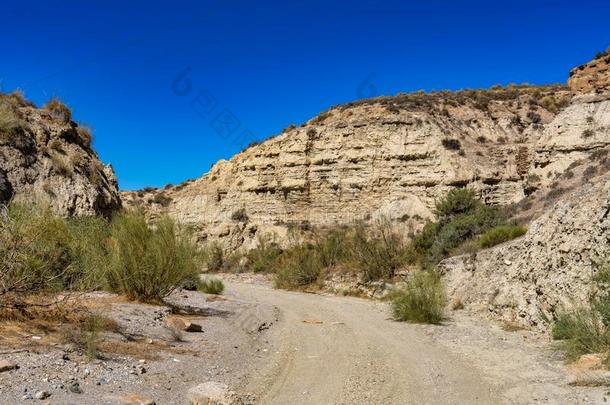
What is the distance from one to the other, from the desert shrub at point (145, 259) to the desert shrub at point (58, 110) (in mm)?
7563

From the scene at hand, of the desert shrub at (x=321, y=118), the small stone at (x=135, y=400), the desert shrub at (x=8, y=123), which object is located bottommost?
the small stone at (x=135, y=400)

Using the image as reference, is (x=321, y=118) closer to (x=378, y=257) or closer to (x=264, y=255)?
(x=264, y=255)

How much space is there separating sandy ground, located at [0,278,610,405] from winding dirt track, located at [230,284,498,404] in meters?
0.01

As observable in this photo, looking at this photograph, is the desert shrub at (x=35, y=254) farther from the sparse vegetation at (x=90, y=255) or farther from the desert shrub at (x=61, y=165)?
the desert shrub at (x=61, y=165)

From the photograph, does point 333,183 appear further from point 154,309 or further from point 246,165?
point 154,309

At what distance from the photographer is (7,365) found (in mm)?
5402

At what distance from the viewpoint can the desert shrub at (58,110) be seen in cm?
1856

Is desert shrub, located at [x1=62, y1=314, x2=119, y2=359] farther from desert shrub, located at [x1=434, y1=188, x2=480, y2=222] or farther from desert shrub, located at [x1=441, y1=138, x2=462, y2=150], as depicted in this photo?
desert shrub, located at [x1=441, y1=138, x2=462, y2=150]

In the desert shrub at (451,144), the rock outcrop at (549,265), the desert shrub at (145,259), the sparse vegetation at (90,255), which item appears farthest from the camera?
the desert shrub at (451,144)

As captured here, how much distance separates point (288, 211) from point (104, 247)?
28.6 metres

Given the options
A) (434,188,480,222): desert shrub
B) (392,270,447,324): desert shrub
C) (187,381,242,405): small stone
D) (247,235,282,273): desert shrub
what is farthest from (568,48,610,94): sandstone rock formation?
(187,381,242,405): small stone

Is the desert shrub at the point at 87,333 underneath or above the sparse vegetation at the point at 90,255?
underneath

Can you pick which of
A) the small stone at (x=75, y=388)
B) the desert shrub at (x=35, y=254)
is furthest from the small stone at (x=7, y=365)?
A: the desert shrub at (x=35, y=254)

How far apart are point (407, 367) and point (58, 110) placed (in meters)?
16.3
